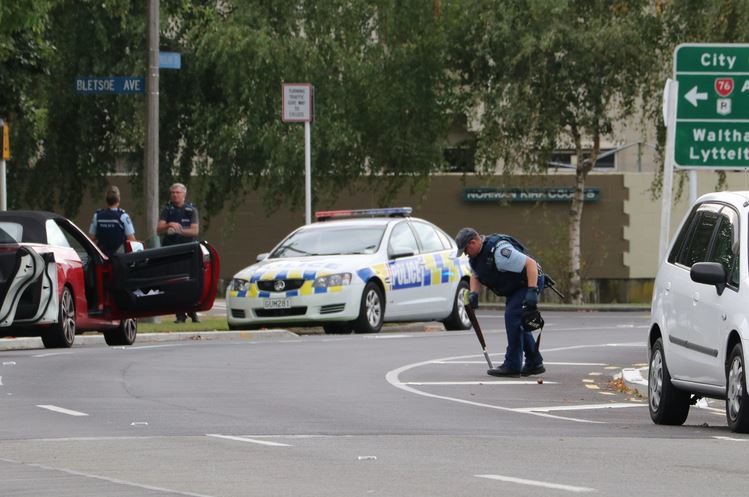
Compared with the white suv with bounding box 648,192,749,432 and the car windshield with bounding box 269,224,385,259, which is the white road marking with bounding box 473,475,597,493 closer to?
the white suv with bounding box 648,192,749,432

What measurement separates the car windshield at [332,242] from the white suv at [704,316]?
12.2m

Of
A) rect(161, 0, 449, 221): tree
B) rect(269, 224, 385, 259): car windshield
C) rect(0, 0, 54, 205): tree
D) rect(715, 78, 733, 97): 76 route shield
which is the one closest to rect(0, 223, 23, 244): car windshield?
rect(0, 0, 54, 205): tree

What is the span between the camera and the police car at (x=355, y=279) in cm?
2619

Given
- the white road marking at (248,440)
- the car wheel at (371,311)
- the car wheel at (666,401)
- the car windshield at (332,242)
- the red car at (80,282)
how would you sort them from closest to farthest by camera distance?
the white road marking at (248,440), the car wheel at (666,401), the red car at (80,282), the car wheel at (371,311), the car windshield at (332,242)

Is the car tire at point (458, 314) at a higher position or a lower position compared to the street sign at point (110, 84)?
lower

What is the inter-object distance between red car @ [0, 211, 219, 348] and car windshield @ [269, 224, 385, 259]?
392 cm

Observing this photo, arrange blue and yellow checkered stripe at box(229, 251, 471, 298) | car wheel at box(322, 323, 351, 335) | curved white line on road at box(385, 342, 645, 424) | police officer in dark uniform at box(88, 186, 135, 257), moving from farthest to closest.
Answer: car wheel at box(322, 323, 351, 335)
blue and yellow checkered stripe at box(229, 251, 471, 298)
police officer in dark uniform at box(88, 186, 135, 257)
curved white line on road at box(385, 342, 645, 424)

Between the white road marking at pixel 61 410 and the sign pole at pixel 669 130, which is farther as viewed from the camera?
the sign pole at pixel 669 130

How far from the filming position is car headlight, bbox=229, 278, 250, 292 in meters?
26.6

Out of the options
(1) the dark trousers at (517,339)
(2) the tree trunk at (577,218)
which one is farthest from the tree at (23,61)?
(2) the tree trunk at (577,218)

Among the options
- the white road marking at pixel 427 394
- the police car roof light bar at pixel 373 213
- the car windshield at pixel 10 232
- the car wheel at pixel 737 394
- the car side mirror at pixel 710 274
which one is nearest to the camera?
the car wheel at pixel 737 394

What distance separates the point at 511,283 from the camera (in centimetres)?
1945

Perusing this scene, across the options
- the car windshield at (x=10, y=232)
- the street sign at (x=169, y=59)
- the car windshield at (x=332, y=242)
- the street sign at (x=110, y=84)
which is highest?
the street sign at (x=169, y=59)

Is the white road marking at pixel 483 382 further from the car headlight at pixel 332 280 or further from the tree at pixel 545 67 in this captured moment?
the tree at pixel 545 67
